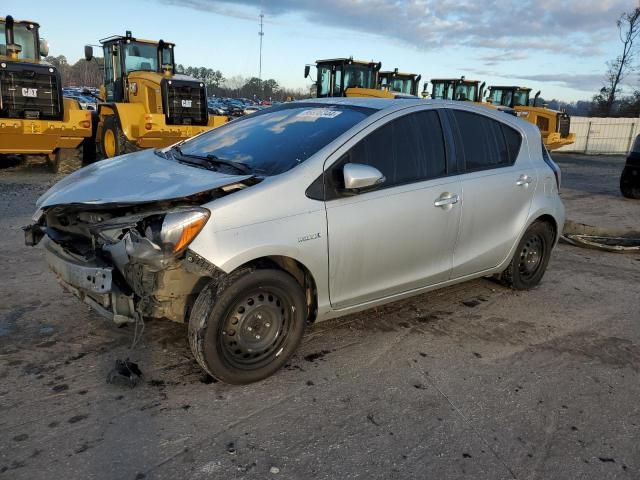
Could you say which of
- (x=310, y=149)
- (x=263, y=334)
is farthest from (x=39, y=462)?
(x=310, y=149)

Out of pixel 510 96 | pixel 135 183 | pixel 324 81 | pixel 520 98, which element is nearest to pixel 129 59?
pixel 324 81

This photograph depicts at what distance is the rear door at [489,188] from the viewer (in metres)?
4.34

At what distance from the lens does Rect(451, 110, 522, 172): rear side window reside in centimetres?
441

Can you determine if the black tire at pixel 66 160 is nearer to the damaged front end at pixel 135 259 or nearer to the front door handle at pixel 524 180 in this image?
the damaged front end at pixel 135 259

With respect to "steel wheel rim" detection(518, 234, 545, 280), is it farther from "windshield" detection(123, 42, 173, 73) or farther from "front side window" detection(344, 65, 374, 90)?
"front side window" detection(344, 65, 374, 90)

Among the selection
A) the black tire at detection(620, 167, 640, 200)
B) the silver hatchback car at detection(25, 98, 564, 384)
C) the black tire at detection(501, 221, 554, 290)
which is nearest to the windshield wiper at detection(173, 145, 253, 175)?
the silver hatchback car at detection(25, 98, 564, 384)

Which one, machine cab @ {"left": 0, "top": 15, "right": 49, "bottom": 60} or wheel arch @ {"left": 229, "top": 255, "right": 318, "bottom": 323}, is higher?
machine cab @ {"left": 0, "top": 15, "right": 49, "bottom": 60}

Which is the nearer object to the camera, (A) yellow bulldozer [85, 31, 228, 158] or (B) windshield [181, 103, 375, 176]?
(B) windshield [181, 103, 375, 176]

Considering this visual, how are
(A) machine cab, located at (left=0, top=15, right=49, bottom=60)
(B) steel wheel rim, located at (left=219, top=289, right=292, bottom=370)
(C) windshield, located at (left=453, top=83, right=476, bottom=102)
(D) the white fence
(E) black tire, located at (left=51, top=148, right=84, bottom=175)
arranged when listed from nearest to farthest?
(B) steel wheel rim, located at (left=219, top=289, right=292, bottom=370) < (A) machine cab, located at (left=0, top=15, right=49, bottom=60) < (E) black tire, located at (left=51, top=148, right=84, bottom=175) < (C) windshield, located at (left=453, top=83, right=476, bottom=102) < (D) the white fence

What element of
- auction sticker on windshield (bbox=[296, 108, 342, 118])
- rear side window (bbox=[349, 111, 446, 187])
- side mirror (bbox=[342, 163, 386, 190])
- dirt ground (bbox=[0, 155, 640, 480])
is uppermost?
auction sticker on windshield (bbox=[296, 108, 342, 118])

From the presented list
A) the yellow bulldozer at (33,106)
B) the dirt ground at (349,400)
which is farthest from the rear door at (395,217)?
the yellow bulldozer at (33,106)

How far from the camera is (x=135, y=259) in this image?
2945 millimetres

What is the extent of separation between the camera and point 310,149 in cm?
360

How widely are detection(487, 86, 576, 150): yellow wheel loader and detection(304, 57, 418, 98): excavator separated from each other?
219 inches
